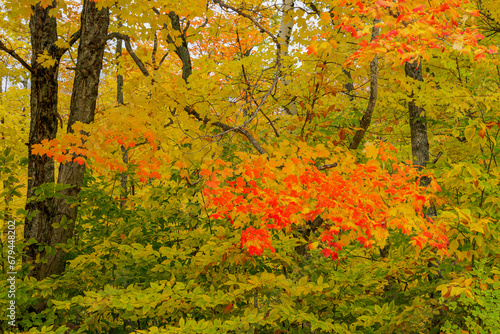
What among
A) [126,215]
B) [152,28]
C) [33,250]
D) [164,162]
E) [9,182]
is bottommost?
[33,250]

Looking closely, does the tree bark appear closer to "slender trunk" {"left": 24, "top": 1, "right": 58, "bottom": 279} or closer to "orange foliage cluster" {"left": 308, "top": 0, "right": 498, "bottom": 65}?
"slender trunk" {"left": 24, "top": 1, "right": 58, "bottom": 279}

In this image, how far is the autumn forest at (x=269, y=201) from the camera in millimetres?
2938

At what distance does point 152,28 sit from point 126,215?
2725 mm

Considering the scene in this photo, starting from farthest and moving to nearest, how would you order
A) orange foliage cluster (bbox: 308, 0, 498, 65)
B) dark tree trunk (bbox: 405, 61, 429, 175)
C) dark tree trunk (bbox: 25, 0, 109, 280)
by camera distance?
dark tree trunk (bbox: 405, 61, 429, 175)
dark tree trunk (bbox: 25, 0, 109, 280)
orange foliage cluster (bbox: 308, 0, 498, 65)

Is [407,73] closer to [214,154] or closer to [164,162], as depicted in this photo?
[214,154]

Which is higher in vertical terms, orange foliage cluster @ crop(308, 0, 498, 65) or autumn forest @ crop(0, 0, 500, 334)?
orange foliage cluster @ crop(308, 0, 498, 65)

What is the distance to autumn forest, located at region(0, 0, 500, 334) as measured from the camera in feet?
9.64

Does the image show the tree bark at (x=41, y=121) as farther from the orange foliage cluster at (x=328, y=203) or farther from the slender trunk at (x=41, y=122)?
the orange foliage cluster at (x=328, y=203)

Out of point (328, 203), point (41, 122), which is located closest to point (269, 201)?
point (328, 203)

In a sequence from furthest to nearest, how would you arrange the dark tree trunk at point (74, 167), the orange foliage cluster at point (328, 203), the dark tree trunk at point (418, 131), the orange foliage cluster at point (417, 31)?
the dark tree trunk at point (418, 131) → the dark tree trunk at point (74, 167) → the orange foliage cluster at point (328, 203) → the orange foliage cluster at point (417, 31)

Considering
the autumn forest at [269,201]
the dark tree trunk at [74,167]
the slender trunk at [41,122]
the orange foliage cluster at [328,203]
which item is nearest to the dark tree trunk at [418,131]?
the autumn forest at [269,201]

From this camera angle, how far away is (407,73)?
5086 mm

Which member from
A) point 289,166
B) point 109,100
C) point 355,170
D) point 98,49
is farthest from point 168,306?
point 109,100

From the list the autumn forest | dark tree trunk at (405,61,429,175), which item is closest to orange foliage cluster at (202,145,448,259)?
the autumn forest
